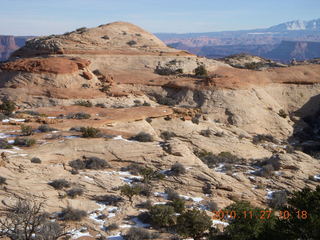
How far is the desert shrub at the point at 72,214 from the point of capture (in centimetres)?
969

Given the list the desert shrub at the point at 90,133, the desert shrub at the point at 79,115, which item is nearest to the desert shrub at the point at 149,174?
the desert shrub at the point at 90,133

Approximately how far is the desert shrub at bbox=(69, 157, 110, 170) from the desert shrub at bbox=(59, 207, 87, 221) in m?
2.56

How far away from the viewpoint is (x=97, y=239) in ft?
29.6

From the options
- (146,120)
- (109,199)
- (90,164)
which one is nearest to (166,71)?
(146,120)

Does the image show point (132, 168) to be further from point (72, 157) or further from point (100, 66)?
point (100, 66)

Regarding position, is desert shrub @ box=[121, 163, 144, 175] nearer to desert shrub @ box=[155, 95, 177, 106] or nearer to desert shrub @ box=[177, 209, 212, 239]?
desert shrub @ box=[177, 209, 212, 239]

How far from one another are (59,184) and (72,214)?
1548mm

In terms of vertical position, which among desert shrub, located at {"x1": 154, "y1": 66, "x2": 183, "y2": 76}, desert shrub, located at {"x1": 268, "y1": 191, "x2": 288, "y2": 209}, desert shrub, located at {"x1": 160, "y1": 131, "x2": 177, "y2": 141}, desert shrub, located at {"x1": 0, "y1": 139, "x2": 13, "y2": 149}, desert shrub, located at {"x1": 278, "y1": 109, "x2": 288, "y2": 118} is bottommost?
desert shrub, located at {"x1": 268, "y1": 191, "x2": 288, "y2": 209}

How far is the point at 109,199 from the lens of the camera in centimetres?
1098

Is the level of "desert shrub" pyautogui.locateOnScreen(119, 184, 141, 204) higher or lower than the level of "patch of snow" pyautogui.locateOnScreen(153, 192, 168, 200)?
higher

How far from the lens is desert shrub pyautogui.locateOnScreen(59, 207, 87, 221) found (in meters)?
9.69

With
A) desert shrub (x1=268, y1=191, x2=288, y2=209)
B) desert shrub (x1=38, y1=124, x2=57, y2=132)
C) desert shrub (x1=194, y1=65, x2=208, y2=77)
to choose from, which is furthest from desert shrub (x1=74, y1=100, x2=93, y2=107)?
desert shrub (x1=268, y1=191, x2=288, y2=209)

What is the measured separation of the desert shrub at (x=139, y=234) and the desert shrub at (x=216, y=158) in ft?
20.3

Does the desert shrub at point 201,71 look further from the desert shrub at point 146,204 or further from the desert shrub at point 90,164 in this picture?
the desert shrub at point 146,204
